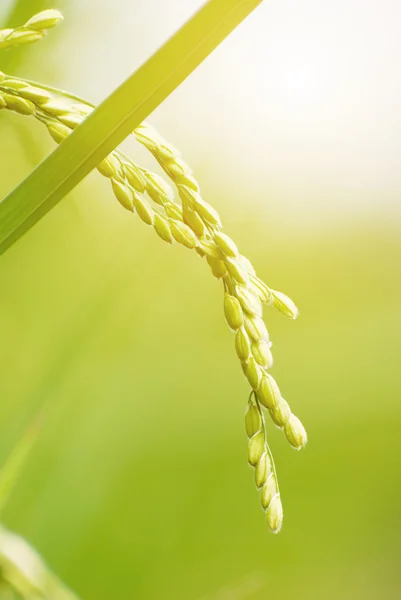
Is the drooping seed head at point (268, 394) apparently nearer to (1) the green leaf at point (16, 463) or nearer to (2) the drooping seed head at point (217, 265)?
(2) the drooping seed head at point (217, 265)

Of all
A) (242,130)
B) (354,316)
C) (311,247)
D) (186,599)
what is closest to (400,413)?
(354,316)

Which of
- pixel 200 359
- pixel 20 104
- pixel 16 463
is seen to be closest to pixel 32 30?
pixel 20 104

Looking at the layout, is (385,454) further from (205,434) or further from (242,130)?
(242,130)

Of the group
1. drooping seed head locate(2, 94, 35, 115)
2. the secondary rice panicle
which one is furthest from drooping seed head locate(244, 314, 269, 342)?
drooping seed head locate(2, 94, 35, 115)

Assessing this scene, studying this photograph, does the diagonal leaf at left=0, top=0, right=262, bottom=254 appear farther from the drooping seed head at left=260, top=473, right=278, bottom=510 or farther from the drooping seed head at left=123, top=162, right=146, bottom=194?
the drooping seed head at left=260, top=473, right=278, bottom=510

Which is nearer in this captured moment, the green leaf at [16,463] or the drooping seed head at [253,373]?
the drooping seed head at [253,373]

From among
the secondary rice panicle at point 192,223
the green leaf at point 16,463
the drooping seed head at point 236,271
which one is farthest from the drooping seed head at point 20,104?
the green leaf at point 16,463

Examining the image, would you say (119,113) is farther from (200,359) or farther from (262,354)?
(200,359)
